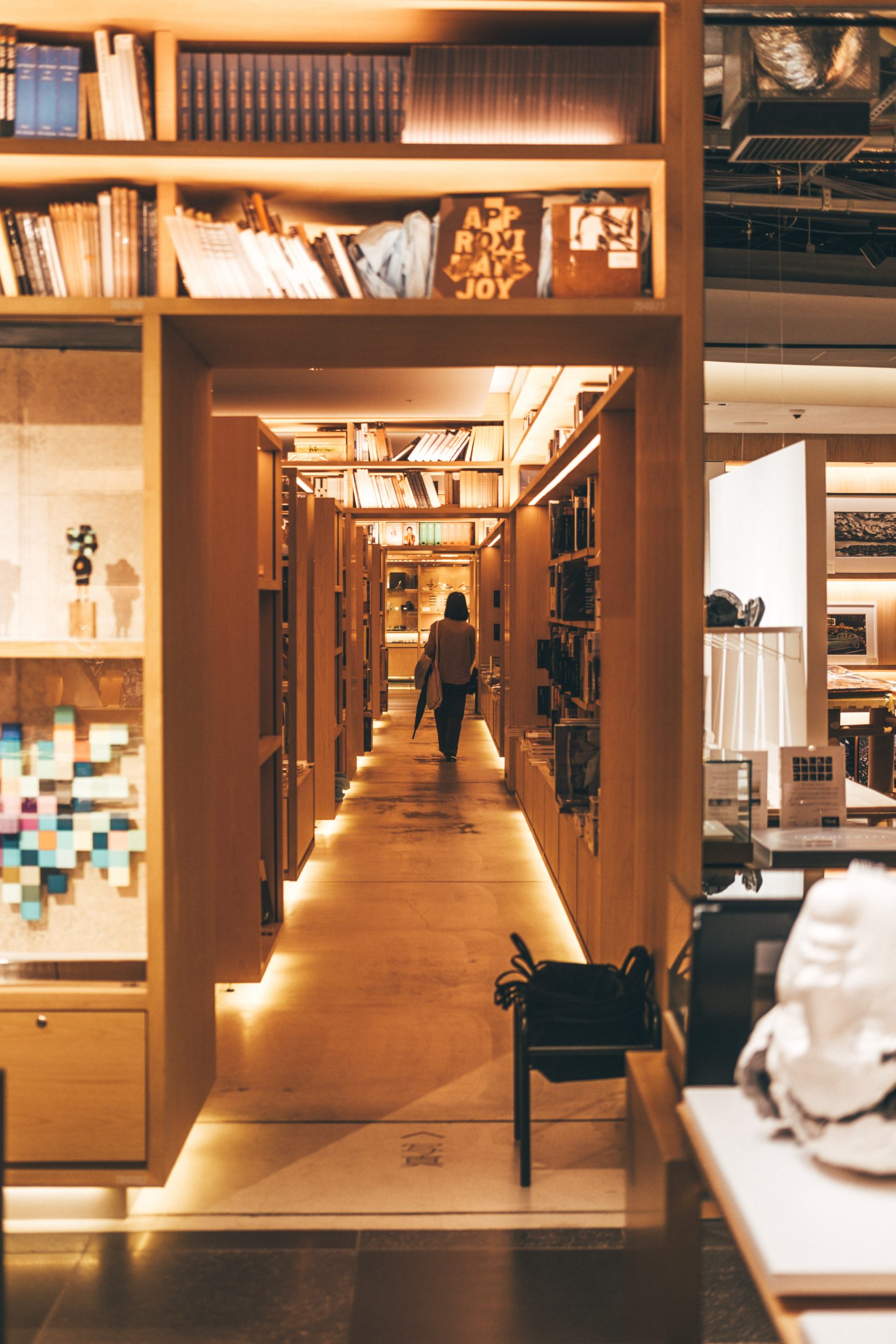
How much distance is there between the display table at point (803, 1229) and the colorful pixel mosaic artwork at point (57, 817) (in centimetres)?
175

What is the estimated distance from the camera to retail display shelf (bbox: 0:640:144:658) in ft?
8.77

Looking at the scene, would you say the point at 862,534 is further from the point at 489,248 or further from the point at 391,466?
the point at 489,248

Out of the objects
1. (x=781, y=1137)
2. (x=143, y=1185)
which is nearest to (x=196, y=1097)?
(x=143, y=1185)

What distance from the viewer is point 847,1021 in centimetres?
140

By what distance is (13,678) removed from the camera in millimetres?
2783

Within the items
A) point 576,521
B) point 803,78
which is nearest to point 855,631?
point 576,521

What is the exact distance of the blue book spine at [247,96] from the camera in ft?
8.58

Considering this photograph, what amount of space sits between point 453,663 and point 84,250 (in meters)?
8.11

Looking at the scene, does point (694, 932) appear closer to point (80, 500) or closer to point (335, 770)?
point (80, 500)

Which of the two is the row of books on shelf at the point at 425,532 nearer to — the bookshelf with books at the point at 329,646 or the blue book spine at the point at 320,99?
the bookshelf with books at the point at 329,646

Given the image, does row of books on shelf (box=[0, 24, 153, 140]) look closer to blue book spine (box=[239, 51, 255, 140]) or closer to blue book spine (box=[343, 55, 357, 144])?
blue book spine (box=[239, 51, 255, 140])

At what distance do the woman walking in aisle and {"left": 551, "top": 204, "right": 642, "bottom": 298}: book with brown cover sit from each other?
313 inches

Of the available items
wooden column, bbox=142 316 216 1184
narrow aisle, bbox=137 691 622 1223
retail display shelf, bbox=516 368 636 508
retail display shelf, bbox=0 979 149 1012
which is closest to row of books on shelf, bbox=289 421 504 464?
retail display shelf, bbox=516 368 636 508

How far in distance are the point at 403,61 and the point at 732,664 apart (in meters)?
3.03
